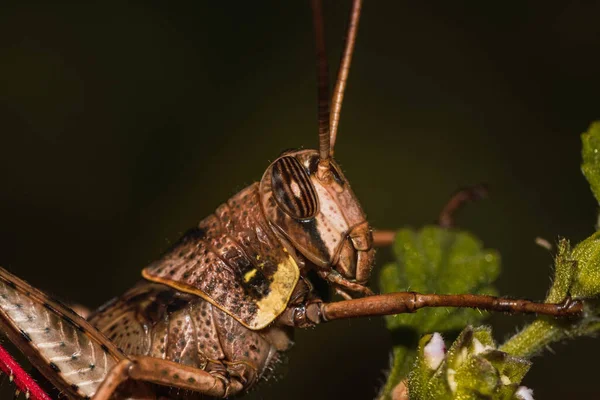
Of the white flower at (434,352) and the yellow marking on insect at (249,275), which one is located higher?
the yellow marking on insect at (249,275)

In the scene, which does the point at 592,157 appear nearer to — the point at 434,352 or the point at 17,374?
Answer: the point at 434,352

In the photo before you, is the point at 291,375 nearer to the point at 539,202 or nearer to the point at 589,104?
the point at 539,202

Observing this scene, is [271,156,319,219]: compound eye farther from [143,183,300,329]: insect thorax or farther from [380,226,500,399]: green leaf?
[380,226,500,399]: green leaf

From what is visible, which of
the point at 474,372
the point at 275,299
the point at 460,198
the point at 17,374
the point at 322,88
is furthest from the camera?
the point at 460,198

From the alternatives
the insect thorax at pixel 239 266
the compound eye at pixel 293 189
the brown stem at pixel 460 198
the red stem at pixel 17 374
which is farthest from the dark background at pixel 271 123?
the red stem at pixel 17 374

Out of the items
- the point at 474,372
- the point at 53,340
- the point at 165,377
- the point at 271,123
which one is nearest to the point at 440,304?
the point at 474,372

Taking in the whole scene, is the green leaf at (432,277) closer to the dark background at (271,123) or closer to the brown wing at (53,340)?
the brown wing at (53,340)
